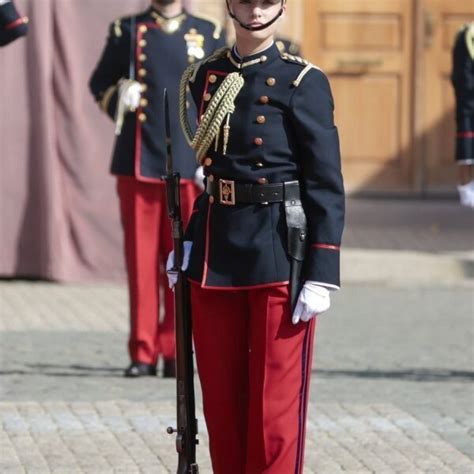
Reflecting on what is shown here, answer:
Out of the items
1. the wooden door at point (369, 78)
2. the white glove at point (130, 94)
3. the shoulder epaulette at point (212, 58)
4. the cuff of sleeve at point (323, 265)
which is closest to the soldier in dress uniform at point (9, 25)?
the white glove at point (130, 94)

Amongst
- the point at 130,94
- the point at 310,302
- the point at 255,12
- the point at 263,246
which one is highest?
the point at 255,12

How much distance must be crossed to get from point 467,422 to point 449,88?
300 inches

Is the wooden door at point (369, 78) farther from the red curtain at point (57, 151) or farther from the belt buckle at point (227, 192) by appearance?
the belt buckle at point (227, 192)

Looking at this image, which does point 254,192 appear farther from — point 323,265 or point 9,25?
point 9,25

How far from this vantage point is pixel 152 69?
841 cm

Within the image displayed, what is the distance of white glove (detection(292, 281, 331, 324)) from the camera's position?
200 inches

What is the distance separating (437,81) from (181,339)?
9690mm

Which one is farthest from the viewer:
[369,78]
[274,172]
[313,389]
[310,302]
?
[369,78]

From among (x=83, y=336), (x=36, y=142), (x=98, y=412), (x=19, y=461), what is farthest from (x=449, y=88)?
(x=19, y=461)

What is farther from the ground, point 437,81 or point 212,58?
point 212,58

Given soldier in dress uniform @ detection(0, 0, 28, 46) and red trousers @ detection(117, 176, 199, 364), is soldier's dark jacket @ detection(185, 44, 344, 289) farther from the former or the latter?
red trousers @ detection(117, 176, 199, 364)

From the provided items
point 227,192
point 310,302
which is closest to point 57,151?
point 227,192

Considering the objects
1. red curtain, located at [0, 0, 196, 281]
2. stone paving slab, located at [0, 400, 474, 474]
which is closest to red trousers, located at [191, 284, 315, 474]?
stone paving slab, located at [0, 400, 474, 474]

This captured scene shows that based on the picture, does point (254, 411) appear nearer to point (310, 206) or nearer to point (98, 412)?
point (310, 206)
